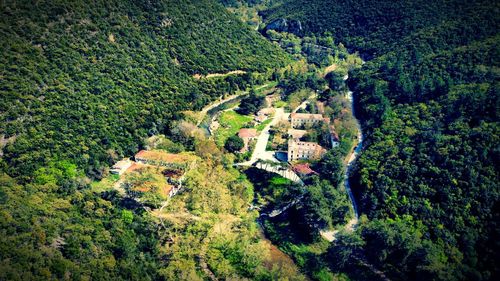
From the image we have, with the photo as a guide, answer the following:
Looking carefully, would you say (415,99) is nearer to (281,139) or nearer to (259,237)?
(281,139)

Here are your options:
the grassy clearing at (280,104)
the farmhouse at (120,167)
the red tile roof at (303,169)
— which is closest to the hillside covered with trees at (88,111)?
the farmhouse at (120,167)

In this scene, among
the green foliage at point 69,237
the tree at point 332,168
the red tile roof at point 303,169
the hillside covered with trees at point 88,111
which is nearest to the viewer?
the green foliage at point 69,237

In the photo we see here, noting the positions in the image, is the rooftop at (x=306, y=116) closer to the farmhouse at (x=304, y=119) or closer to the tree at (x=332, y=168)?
the farmhouse at (x=304, y=119)

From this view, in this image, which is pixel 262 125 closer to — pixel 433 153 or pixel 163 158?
pixel 163 158

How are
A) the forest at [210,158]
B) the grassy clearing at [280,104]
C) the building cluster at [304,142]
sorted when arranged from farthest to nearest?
the grassy clearing at [280,104], the building cluster at [304,142], the forest at [210,158]

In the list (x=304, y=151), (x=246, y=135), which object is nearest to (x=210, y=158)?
(x=246, y=135)

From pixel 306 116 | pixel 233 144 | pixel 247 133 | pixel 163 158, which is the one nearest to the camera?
pixel 163 158

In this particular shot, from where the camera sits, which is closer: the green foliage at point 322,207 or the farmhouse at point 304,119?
the green foliage at point 322,207
